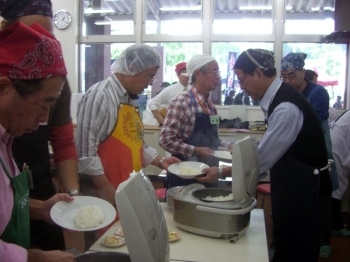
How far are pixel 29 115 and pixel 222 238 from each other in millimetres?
1034

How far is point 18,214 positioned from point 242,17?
613cm

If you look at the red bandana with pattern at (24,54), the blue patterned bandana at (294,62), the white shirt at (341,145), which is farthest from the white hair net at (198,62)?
the red bandana with pattern at (24,54)

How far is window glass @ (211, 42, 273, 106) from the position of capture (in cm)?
650

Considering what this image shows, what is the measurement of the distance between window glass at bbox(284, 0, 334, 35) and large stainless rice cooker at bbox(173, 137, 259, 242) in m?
5.20

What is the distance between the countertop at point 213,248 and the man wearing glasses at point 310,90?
1.87 metres

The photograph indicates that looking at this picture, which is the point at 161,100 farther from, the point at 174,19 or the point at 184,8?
the point at 184,8

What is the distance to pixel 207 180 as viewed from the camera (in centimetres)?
221

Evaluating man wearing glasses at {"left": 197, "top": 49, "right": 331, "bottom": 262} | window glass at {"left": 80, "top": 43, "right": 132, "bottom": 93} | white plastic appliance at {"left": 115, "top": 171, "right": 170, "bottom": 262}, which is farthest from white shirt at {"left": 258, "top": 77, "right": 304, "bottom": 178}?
window glass at {"left": 80, "top": 43, "right": 132, "bottom": 93}

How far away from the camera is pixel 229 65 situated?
655 centimetres

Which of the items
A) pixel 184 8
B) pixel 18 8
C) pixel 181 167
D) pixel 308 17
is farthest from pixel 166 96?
pixel 18 8

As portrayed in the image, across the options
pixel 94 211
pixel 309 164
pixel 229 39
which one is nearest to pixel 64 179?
pixel 94 211

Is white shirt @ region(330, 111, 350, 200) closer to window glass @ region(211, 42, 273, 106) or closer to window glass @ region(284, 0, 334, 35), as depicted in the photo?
window glass @ region(211, 42, 273, 106)

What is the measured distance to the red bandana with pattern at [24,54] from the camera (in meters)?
0.90

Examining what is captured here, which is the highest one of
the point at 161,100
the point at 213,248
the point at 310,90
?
the point at 310,90
